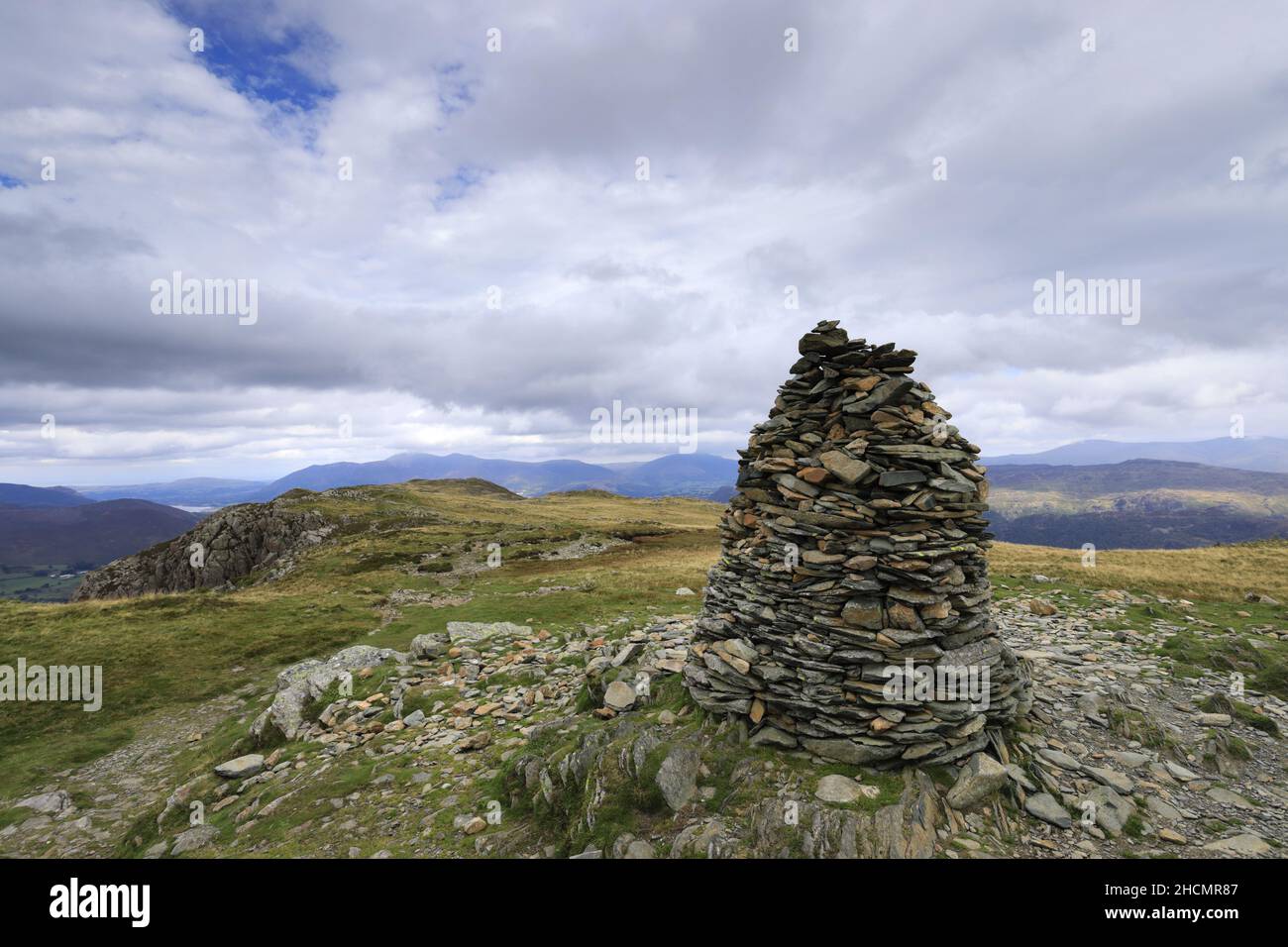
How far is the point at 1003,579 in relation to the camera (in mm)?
29172

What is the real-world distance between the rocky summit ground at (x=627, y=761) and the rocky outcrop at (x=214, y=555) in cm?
4632

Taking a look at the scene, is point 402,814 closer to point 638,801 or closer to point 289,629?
point 638,801

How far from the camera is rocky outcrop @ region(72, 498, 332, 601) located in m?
64.1

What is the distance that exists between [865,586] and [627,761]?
226 inches

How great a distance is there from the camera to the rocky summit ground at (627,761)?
8.65m

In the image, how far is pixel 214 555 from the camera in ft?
215

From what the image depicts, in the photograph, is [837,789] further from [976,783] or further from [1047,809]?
[1047,809]

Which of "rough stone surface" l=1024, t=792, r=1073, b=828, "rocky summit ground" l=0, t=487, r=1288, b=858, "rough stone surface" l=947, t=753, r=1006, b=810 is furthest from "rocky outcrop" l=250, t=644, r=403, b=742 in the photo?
"rough stone surface" l=1024, t=792, r=1073, b=828

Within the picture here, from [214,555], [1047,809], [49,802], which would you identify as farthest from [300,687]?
[214,555]

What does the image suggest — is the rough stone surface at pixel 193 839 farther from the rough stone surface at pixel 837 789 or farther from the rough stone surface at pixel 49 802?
the rough stone surface at pixel 837 789
